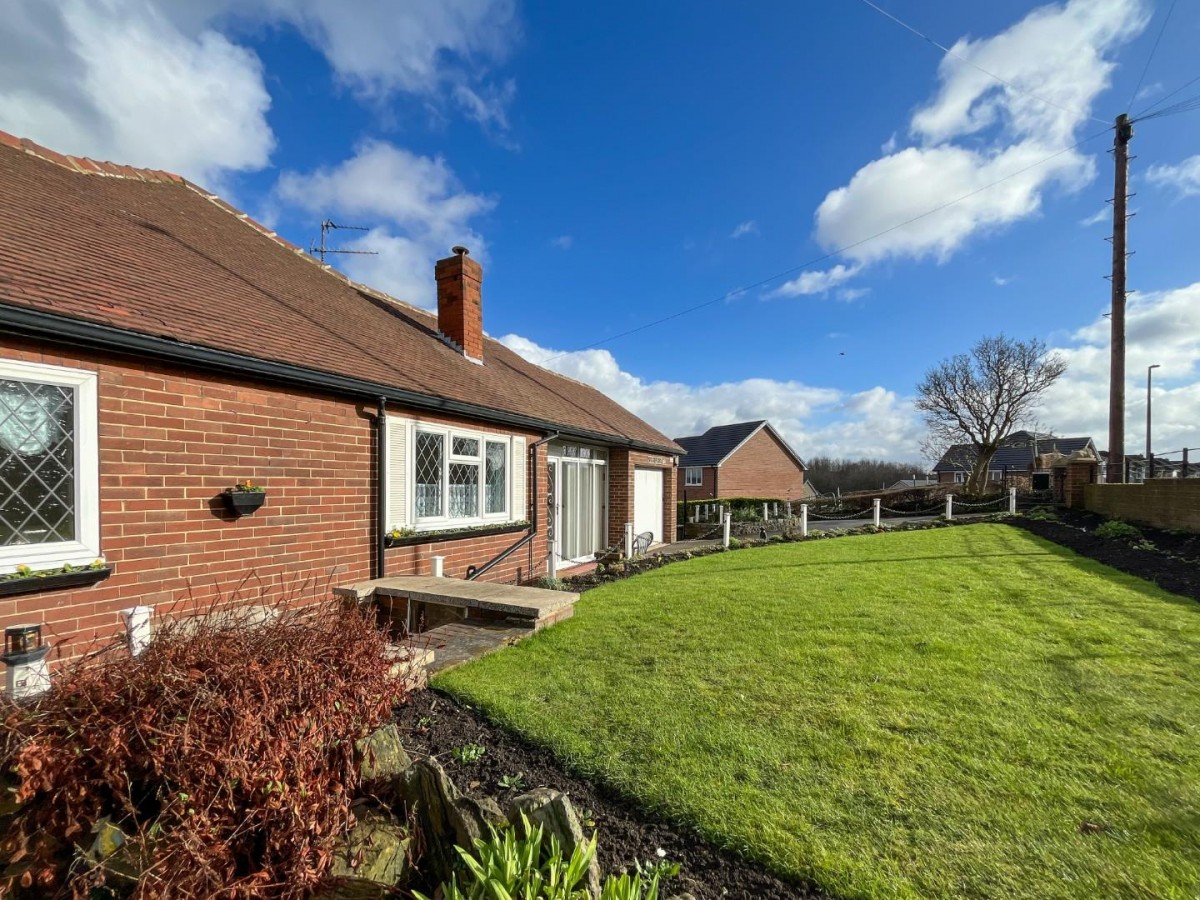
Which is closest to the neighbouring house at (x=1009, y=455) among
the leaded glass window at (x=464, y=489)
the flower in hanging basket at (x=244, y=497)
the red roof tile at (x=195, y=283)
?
the leaded glass window at (x=464, y=489)

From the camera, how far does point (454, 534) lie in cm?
732

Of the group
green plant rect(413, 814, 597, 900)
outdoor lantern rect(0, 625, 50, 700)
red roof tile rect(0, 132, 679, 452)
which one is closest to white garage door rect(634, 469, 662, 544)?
red roof tile rect(0, 132, 679, 452)

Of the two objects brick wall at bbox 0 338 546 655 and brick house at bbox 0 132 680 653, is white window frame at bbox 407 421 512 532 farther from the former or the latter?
Answer: brick wall at bbox 0 338 546 655

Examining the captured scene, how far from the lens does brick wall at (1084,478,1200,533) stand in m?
9.74

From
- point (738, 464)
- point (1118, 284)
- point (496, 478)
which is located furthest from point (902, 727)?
point (738, 464)

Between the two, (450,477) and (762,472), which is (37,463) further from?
(762,472)

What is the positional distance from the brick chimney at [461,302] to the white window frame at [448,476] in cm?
269

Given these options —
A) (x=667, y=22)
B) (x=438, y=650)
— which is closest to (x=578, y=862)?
(x=438, y=650)

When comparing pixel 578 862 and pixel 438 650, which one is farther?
pixel 438 650

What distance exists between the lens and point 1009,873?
2029 millimetres

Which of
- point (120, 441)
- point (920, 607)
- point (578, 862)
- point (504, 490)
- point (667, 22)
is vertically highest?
point (667, 22)

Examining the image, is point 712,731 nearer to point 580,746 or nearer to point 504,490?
point 580,746

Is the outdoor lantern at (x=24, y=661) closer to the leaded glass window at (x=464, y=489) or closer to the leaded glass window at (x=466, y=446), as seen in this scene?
the leaded glass window at (x=464, y=489)

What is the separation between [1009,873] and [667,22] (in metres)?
9.96
